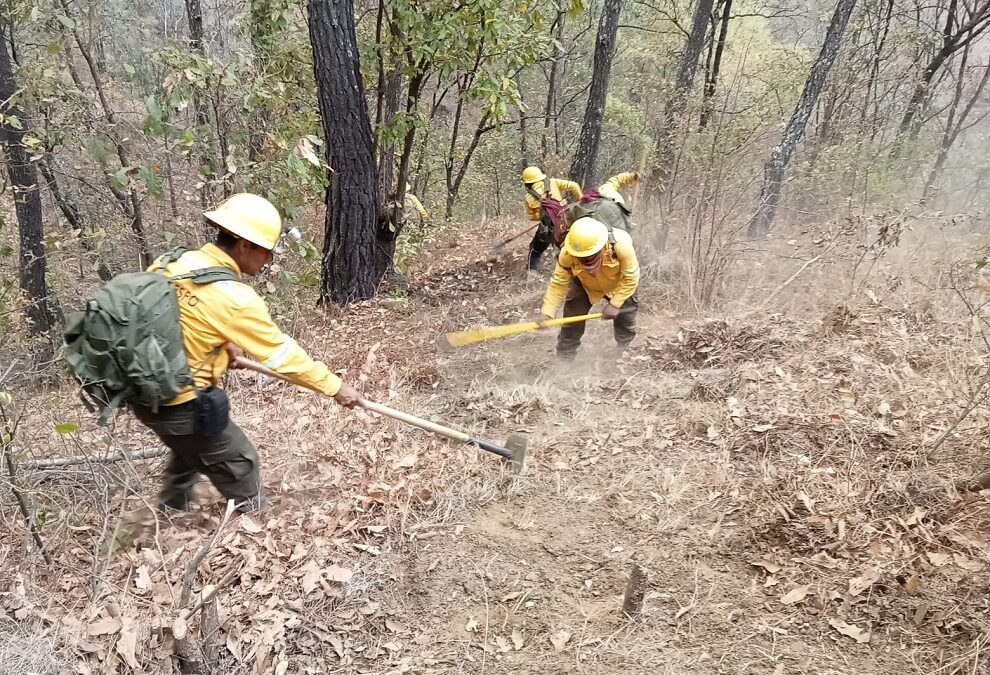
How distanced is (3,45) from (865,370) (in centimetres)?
1038

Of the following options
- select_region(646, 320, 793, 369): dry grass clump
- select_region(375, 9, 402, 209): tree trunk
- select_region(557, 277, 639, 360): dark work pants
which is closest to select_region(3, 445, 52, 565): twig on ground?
select_region(557, 277, 639, 360): dark work pants

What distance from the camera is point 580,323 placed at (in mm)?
6266

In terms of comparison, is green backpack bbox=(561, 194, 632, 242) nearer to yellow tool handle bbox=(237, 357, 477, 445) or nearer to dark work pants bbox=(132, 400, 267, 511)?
yellow tool handle bbox=(237, 357, 477, 445)

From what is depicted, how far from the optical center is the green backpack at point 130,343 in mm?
2797

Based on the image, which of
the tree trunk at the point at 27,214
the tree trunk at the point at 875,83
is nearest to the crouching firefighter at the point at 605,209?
the tree trunk at the point at 875,83

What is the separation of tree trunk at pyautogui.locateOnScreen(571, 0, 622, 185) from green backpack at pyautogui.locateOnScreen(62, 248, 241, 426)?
7.28 m

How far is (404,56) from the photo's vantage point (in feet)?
23.8

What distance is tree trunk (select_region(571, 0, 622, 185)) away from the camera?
8422 millimetres

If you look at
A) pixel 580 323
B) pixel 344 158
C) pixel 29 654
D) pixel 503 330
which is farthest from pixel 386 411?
pixel 344 158

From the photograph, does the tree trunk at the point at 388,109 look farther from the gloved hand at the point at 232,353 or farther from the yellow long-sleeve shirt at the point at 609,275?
the gloved hand at the point at 232,353

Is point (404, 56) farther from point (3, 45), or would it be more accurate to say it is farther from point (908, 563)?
point (908, 563)

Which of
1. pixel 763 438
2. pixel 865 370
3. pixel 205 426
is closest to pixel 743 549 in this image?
pixel 763 438

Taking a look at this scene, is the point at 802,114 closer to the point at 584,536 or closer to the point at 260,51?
the point at 260,51

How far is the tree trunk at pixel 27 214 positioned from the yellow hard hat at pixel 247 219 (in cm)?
581
